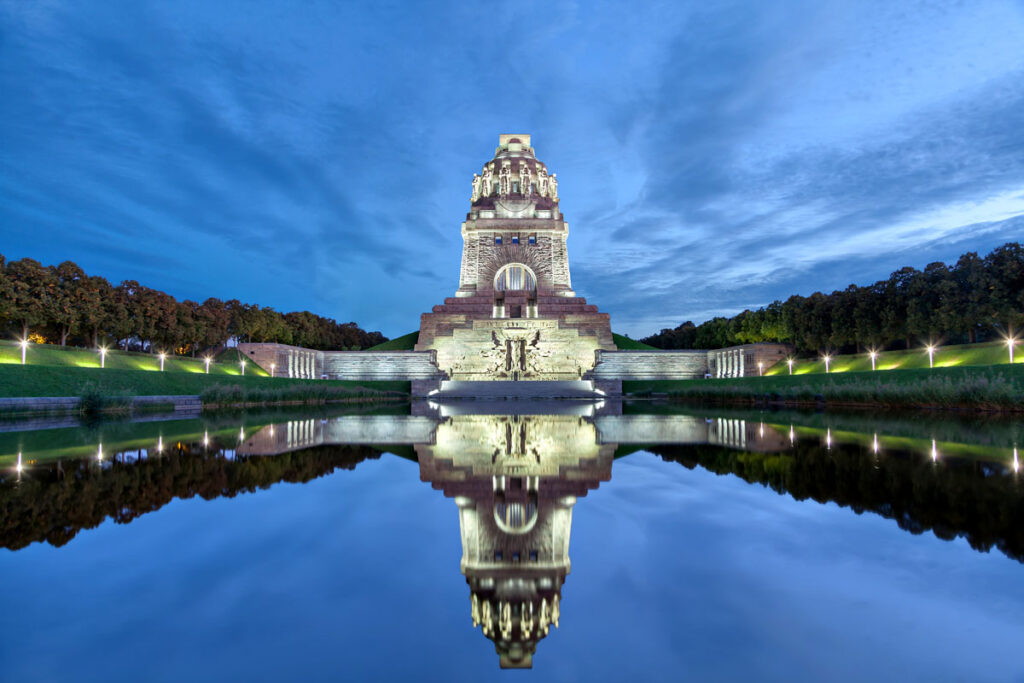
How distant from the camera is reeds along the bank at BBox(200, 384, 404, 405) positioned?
66.3ft

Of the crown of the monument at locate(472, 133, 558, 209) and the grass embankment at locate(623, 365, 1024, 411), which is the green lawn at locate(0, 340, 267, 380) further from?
the crown of the monument at locate(472, 133, 558, 209)

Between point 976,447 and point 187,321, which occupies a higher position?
point 187,321

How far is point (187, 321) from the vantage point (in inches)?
1592

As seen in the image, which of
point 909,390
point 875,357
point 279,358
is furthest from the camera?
point 279,358

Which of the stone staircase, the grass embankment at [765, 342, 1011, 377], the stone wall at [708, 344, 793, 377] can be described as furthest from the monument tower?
the grass embankment at [765, 342, 1011, 377]

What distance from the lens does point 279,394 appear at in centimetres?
2381

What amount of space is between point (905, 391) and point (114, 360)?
3793 centimetres

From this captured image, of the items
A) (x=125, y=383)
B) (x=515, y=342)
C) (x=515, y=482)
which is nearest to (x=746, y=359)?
(x=515, y=342)

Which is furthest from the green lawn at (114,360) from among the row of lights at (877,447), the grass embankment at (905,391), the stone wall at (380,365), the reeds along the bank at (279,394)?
the grass embankment at (905,391)

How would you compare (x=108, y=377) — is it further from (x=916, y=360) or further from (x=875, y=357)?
(x=875, y=357)

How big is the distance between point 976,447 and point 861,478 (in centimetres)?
373

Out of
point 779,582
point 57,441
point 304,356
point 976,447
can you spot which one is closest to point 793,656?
point 779,582

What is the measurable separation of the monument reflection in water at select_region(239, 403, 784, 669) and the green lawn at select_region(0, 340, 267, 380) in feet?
51.6

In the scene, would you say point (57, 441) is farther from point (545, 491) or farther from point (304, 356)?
point (304, 356)
